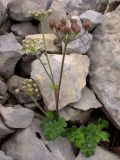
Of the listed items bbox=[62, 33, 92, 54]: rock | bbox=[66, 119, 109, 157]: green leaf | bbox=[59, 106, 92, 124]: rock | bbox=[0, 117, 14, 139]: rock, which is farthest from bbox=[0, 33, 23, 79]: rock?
bbox=[66, 119, 109, 157]: green leaf

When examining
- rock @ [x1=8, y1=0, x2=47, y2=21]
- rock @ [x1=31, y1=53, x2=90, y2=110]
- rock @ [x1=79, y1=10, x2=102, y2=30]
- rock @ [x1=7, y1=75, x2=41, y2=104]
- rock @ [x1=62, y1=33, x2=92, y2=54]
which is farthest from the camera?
rock @ [x1=8, y1=0, x2=47, y2=21]

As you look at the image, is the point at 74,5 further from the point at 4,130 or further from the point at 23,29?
the point at 4,130

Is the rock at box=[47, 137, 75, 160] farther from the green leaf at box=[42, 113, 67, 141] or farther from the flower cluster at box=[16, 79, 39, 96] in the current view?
the flower cluster at box=[16, 79, 39, 96]

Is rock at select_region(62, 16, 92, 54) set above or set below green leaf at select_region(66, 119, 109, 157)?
above

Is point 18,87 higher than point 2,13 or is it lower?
lower

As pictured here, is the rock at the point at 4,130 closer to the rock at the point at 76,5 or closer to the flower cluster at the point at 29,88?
the flower cluster at the point at 29,88

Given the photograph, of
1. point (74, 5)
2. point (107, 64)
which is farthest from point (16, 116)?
point (74, 5)

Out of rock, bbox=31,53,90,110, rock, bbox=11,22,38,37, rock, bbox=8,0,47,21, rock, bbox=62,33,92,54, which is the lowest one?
rock, bbox=31,53,90,110
